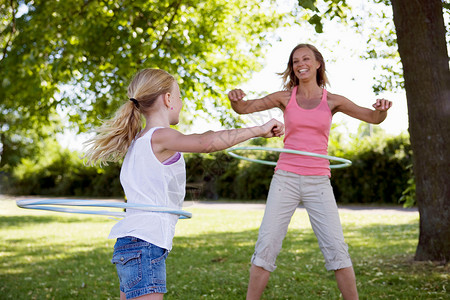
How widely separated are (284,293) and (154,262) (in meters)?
3.08

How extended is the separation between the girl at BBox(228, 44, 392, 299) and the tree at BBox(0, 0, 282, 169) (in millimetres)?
6081

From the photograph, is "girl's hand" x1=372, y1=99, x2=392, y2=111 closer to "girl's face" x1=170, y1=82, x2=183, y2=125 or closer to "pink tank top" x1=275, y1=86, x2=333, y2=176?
"pink tank top" x1=275, y1=86, x2=333, y2=176

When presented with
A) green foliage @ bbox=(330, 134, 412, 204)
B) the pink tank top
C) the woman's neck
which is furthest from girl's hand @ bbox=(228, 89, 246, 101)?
green foliage @ bbox=(330, 134, 412, 204)

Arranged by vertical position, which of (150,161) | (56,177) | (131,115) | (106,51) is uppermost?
(106,51)

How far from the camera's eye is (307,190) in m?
3.89

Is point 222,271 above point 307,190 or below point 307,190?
below

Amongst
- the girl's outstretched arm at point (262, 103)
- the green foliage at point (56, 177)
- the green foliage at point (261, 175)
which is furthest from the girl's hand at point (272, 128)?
the green foliage at point (56, 177)

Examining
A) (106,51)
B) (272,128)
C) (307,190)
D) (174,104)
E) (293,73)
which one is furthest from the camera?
(106,51)

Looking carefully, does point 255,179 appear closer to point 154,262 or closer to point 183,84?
point 183,84

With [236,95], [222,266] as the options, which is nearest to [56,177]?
[222,266]

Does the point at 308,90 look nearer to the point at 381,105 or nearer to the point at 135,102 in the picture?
the point at 381,105

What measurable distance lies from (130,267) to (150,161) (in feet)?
1.74

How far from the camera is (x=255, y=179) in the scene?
72.2 ft

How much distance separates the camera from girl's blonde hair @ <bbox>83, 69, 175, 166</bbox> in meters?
2.86
